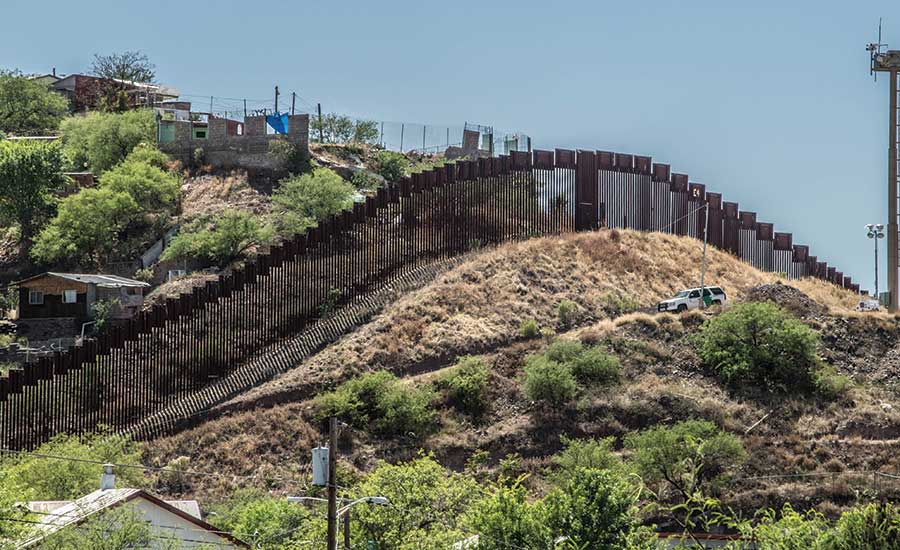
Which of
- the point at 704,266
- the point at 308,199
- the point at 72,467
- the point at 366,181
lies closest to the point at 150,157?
the point at 366,181

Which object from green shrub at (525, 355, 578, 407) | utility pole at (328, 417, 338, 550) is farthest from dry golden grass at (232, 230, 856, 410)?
utility pole at (328, 417, 338, 550)

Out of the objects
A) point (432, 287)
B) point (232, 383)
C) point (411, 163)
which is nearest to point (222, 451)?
point (232, 383)

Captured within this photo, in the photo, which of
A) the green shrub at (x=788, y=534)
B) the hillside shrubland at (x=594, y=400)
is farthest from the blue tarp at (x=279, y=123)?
the green shrub at (x=788, y=534)

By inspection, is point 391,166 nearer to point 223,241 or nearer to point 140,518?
point 223,241

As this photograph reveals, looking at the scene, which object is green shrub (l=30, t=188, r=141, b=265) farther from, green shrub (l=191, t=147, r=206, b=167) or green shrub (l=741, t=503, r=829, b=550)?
green shrub (l=741, t=503, r=829, b=550)

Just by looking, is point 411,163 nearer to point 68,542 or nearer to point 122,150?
point 122,150

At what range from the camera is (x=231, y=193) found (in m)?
94.5

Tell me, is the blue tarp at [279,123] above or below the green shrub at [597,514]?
above

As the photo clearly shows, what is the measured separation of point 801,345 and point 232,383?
20.8m

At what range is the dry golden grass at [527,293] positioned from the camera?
69.1 m

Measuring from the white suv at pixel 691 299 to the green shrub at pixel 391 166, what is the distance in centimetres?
2557

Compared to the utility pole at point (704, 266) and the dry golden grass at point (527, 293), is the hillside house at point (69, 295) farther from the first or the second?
the utility pole at point (704, 266)

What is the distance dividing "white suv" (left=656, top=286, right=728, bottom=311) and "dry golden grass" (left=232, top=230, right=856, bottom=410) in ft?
4.26

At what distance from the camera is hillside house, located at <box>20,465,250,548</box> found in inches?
1763
